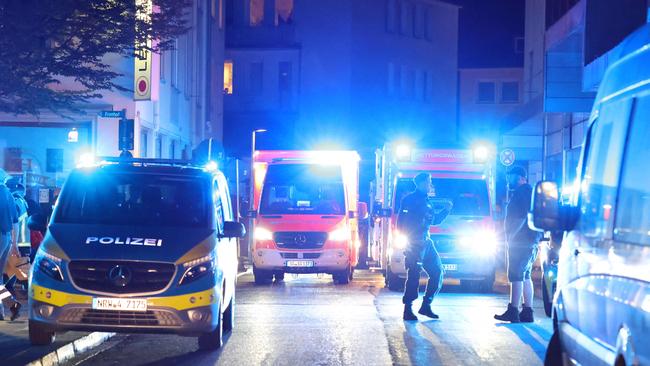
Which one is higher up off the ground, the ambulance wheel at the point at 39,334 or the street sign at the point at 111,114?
the street sign at the point at 111,114

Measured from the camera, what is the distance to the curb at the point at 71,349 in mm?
10393

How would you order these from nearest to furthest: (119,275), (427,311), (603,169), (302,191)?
1. (603,169)
2. (119,275)
3. (427,311)
4. (302,191)

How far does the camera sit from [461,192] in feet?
70.9

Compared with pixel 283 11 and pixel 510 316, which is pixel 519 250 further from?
pixel 283 11

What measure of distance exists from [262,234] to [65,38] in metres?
8.41

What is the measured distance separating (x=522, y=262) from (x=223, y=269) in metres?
4.43

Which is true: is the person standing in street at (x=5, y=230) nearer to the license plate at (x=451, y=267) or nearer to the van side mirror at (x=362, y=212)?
the license plate at (x=451, y=267)

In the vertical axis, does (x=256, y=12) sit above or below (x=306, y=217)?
above

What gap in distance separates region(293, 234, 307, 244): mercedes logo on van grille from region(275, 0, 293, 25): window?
32.8 metres

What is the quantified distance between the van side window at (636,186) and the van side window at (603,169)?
0.20m

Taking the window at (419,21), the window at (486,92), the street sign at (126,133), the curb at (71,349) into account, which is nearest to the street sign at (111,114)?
the street sign at (126,133)

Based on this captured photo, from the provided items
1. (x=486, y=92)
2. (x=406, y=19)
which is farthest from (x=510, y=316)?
(x=486, y=92)

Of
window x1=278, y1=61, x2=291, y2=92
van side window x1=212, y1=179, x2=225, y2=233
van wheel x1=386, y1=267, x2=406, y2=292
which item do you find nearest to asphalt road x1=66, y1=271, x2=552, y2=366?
van side window x1=212, y1=179, x2=225, y2=233

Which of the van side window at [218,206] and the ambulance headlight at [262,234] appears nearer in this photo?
the van side window at [218,206]
